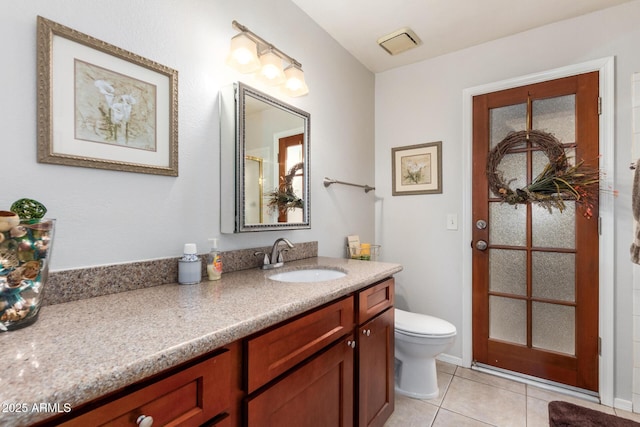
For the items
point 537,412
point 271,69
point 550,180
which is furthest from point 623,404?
point 271,69

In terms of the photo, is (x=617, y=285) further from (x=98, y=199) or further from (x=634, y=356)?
(x=98, y=199)

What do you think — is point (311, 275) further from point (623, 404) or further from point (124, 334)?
point (623, 404)

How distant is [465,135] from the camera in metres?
2.31

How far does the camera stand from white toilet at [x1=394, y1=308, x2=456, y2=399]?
1.82 meters

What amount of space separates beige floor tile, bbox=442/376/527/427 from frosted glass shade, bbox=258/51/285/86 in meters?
2.10

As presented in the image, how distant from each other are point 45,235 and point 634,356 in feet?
9.22

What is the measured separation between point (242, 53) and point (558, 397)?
269cm

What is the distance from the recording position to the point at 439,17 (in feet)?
6.51

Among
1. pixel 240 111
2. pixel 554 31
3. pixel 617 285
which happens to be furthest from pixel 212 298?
pixel 554 31

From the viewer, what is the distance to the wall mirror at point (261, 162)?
1.41m

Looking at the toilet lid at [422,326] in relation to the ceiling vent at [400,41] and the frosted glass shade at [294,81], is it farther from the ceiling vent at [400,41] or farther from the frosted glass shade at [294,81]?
the ceiling vent at [400,41]

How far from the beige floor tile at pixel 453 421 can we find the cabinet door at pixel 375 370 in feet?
0.97

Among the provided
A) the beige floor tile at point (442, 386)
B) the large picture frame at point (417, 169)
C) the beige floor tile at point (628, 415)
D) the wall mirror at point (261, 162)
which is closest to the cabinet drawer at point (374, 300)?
the wall mirror at point (261, 162)

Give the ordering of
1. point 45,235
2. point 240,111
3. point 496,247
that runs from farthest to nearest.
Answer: point 496,247 → point 240,111 → point 45,235
